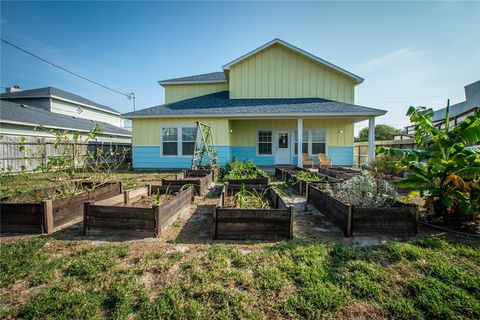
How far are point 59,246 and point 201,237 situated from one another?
6.33 feet

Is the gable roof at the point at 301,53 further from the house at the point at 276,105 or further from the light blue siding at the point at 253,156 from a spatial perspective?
the light blue siding at the point at 253,156

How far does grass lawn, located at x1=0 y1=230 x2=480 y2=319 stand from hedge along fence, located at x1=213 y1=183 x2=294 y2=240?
195 millimetres

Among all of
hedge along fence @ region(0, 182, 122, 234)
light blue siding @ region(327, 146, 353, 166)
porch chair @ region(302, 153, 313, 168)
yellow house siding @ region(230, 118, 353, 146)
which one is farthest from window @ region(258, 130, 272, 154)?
hedge along fence @ region(0, 182, 122, 234)

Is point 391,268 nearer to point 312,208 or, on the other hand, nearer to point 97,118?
point 312,208

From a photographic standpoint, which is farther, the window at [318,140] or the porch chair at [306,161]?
the window at [318,140]

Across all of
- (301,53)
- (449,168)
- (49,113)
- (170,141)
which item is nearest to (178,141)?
(170,141)

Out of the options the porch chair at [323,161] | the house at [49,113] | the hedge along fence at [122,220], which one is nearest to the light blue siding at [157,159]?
the house at [49,113]

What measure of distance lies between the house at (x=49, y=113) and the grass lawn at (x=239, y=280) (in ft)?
41.0

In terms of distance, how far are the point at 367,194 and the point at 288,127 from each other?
10024 millimetres

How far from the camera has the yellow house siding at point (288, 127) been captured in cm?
1293

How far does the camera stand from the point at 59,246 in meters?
2.87

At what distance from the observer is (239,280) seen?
2.12 metres

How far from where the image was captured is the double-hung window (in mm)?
11562

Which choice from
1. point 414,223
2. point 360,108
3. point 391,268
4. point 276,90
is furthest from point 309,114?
point 391,268
